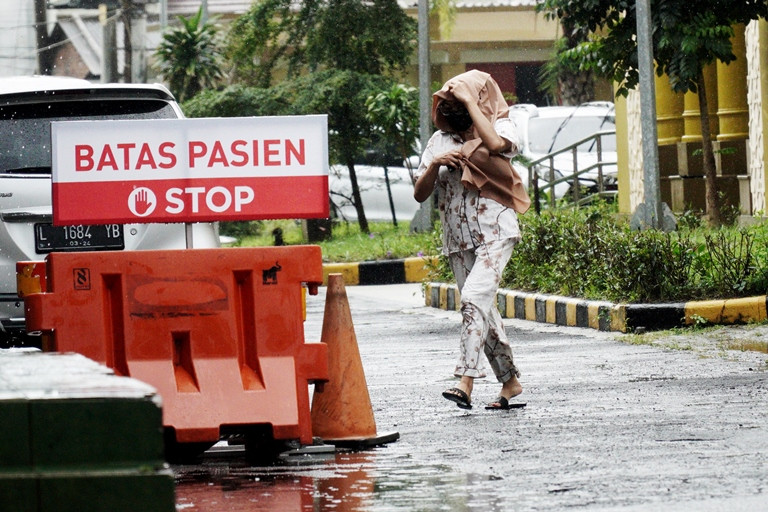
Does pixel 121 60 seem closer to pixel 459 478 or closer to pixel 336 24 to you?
pixel 336 24

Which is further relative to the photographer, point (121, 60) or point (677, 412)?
point (121, 60)

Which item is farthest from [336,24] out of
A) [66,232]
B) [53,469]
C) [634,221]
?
[53,469]

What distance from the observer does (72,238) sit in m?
8.17

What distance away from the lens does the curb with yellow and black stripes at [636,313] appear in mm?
9641

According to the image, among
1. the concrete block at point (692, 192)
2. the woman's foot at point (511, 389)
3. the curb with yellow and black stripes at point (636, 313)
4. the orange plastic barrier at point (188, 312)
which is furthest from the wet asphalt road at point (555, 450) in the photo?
the concrete block at point (692, 192)

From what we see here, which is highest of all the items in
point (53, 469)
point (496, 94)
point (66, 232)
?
point (496, 94)

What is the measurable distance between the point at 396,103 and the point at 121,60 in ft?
68.7

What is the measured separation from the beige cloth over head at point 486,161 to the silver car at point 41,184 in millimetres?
1694

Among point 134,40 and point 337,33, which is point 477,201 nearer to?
point 337,33

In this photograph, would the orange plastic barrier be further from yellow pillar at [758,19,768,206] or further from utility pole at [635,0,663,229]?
yellow pillar at [758,19,768,206]

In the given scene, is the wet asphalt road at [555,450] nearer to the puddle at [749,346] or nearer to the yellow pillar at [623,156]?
the puddle at [749,346]

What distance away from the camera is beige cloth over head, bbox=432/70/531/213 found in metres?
7.10

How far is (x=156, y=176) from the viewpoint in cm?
616

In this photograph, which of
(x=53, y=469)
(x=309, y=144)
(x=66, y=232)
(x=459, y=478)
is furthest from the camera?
(x=66, y=232)
